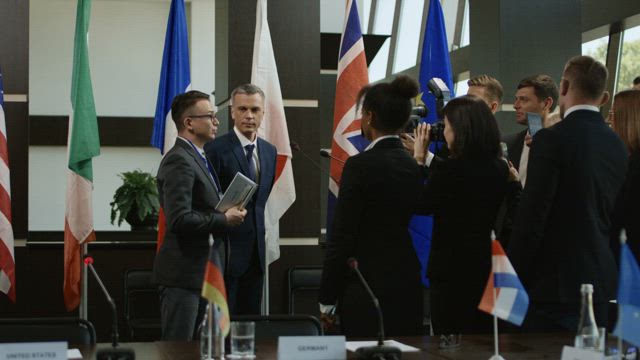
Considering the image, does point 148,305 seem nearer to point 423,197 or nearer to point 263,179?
point 263,179

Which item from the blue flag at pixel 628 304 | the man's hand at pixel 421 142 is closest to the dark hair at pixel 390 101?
the man's hand at pixel 421 142

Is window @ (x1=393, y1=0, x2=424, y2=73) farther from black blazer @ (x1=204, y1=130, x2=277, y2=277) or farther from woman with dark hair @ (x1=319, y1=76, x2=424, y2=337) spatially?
woman with dark hair @ (x1=319, y1=76, x2=424, y2=337)

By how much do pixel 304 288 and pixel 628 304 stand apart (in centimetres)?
355

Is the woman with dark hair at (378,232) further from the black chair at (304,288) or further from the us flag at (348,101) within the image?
the black chair at (304,288)

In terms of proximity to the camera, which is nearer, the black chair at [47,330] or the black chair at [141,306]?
the black chair at [47,330]

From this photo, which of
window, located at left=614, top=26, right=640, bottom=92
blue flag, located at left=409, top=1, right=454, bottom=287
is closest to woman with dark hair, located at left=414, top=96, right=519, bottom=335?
blue flag, located at left=409, top=1, right=454, bottom=287

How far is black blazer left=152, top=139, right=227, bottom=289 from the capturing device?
12.4ft

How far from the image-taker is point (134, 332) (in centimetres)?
571

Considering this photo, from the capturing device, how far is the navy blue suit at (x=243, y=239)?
4.16 meters

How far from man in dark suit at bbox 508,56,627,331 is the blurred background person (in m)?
0.05

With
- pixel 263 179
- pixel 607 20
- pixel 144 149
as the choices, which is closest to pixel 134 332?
pixel 263 179

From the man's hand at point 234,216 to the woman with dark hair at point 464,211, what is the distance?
1.00 metres

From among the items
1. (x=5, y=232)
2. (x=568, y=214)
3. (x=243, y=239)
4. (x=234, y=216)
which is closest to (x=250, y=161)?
(x=243, y=239)

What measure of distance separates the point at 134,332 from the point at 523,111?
3.00 meters
